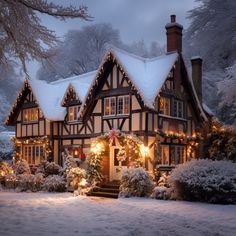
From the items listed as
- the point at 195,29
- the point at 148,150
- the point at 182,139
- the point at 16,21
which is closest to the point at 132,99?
the point at 148,150

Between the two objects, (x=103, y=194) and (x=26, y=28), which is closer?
(x=26, y=28)

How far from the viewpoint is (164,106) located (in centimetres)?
2270

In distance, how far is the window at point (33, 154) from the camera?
28719 millimetres

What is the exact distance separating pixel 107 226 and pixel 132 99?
11353 mm

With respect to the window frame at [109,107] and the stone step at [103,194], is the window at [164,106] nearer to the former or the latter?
the window frame at [109,107]

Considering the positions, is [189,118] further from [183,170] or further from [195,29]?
[183,170]

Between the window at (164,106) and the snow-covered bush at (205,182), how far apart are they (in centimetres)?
524

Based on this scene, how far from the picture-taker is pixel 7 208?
14.6m

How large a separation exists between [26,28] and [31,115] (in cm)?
2047

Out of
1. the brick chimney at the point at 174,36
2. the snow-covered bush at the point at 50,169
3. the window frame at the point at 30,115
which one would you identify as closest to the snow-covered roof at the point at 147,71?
the brick chimney at the point at 174,36

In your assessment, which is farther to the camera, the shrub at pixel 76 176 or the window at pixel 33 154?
the window at pixel 33 154

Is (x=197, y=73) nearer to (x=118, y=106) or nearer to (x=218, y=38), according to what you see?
(x=218, y=38)

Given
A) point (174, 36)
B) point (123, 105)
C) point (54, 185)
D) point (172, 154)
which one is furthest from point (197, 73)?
point (54, 185)

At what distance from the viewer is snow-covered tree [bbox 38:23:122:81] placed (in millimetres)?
47125
